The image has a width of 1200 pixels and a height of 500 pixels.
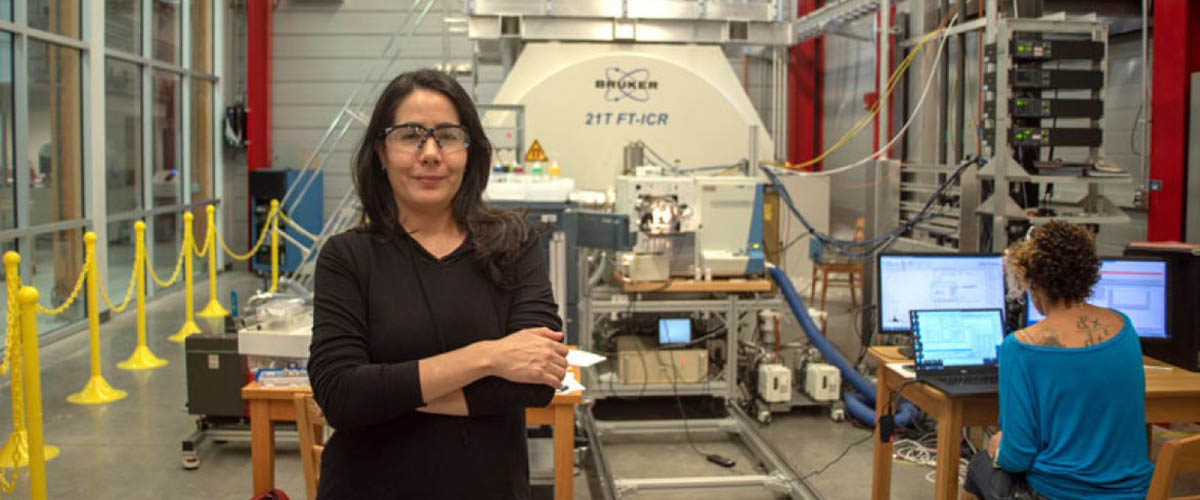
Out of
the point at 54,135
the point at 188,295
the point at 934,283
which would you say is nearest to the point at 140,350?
the point at 188,295

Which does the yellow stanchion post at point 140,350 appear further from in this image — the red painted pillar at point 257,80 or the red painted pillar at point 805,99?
the red painted pillar at point 805,99

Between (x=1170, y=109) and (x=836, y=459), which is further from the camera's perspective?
(x=1170, y=109)

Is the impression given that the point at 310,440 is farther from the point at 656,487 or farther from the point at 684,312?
the point at 684,312

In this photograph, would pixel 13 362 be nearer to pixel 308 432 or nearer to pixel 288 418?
pixel 288 418

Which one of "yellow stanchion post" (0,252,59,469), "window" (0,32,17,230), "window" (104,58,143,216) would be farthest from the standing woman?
"window" (104,58,143,216)

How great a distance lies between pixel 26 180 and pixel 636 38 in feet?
14.4

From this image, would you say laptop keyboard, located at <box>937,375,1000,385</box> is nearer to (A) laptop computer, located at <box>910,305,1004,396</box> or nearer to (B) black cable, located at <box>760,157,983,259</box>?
(A) laptop computer, located at <box>910,305,1004,396</box>

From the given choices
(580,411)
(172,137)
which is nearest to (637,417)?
(580,411)

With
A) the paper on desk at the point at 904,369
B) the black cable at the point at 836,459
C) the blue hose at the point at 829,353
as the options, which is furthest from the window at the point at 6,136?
the paper on desk at the point at 904,369

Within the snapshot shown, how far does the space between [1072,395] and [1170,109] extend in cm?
410

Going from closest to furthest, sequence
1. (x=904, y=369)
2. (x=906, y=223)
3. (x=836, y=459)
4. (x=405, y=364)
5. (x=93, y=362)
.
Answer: (x=405, y=364)
(x=904, y=369)
(x=836, y=459)
(x=93, y=362)
(x=906, y=223)

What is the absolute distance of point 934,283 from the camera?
3.93 metres

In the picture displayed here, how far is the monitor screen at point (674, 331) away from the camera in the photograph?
5.51m

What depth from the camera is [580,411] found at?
5.39 meters
